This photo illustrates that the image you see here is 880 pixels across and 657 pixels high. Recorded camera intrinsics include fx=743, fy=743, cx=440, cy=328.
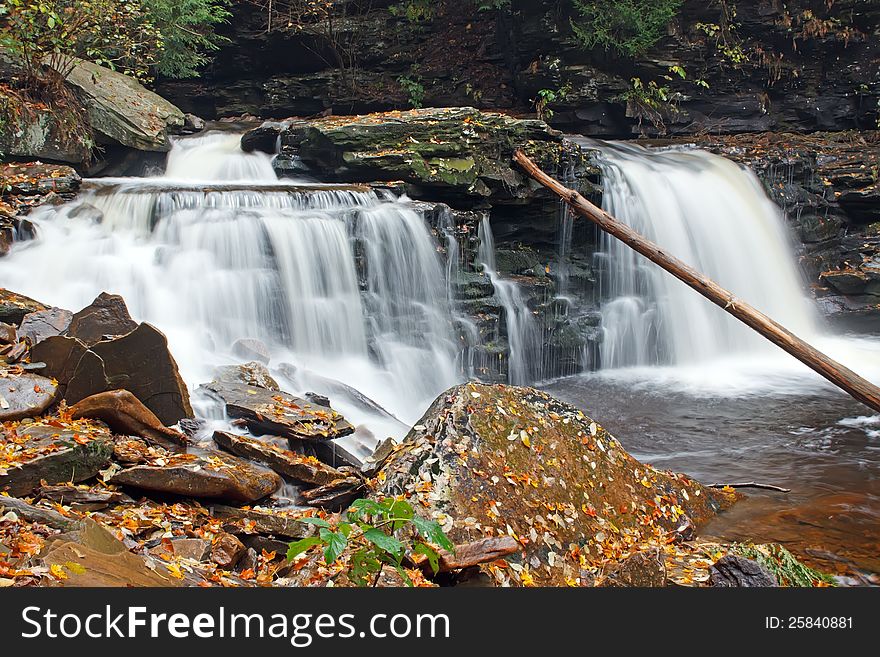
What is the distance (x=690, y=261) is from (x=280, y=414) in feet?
29.6

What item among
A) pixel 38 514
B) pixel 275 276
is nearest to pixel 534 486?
pixel 38 514

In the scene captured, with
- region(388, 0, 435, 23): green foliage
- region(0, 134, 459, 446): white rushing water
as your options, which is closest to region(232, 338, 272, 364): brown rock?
region(0, 134, 459, 446): white rushing water

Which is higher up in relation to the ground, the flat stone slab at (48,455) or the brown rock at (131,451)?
the flat stone slab at (48,455)

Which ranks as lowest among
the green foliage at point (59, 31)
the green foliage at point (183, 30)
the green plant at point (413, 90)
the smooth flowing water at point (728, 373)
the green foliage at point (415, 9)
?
the smooth flowing water at point (728, 373)

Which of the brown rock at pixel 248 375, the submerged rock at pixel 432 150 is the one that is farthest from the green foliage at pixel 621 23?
the brown rock at pixel 248 375

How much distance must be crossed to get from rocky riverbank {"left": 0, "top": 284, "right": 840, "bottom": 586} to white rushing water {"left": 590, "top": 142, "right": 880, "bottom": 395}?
6.22 meters

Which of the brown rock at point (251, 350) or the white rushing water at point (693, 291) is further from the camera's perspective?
the white rushing water at point (693, 291)

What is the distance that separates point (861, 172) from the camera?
46.8 feet

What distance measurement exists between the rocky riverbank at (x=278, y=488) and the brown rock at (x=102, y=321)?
6 centimetres

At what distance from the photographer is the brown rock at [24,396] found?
467 cm

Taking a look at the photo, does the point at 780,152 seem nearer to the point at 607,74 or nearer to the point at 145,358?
the point at 607,74

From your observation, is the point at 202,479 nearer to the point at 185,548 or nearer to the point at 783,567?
the point at 185,548

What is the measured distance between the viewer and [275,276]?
9.23 metres

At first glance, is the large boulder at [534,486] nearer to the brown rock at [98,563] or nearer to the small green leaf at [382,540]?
the small green leaf at [382,540]
